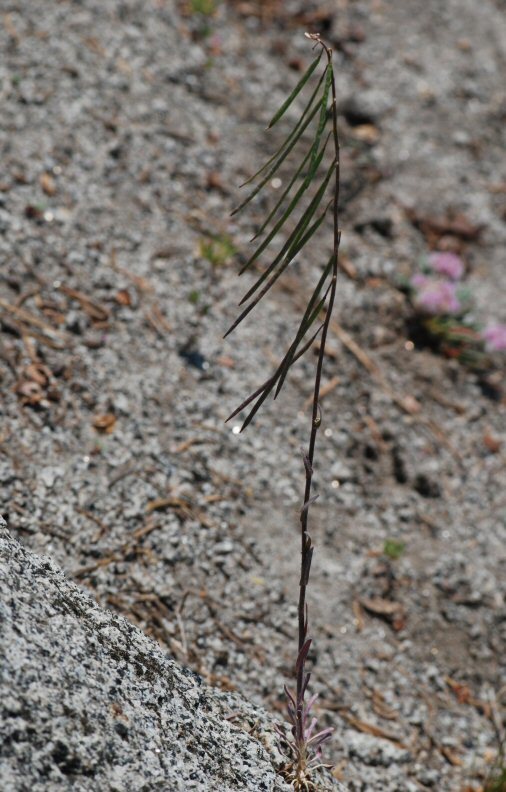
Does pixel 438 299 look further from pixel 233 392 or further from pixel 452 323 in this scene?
pixel 233 392

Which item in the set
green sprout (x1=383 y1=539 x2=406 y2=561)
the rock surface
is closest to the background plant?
green sprout (x1=383 y1=539 x2=406 y2=561)

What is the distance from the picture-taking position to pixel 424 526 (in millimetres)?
3750

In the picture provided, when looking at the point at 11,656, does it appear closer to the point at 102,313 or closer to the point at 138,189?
the point at 102,313

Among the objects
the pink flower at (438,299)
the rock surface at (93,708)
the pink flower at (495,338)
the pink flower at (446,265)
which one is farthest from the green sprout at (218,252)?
the rock surface at (93,708)

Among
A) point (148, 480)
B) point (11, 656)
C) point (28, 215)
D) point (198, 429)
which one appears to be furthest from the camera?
point (28, 215)

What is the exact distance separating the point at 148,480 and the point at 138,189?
66.3 inches

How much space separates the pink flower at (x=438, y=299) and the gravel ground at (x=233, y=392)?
4.9 inches

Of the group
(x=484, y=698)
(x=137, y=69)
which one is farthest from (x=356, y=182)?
(x=484, y=698)

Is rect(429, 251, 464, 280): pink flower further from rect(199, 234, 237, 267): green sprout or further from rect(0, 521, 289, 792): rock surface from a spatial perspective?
rect(0, 521, 289, 792): rock surface

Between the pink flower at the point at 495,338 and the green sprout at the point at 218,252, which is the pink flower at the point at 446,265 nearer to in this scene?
the pink flower at the point at 495,338

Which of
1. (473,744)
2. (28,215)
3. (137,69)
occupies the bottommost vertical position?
(473,744)

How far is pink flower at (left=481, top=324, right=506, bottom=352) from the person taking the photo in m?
4.54

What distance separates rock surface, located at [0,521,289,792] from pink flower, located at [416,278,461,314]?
277 cm

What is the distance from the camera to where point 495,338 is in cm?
454
